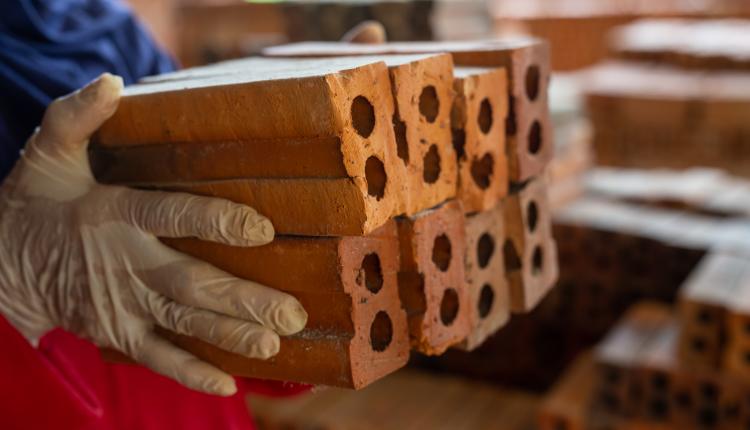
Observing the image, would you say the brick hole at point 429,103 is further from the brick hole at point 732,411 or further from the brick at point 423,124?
the brick hole at point 732,411

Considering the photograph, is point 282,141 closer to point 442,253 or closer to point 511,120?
point 442,253

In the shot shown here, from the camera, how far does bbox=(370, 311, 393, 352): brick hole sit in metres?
1.77

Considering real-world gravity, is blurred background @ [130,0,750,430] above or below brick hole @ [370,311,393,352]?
below

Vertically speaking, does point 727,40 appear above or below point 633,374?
above

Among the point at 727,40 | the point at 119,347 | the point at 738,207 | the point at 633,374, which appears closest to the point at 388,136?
the point at 119,347

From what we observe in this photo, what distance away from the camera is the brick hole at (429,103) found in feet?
5.85

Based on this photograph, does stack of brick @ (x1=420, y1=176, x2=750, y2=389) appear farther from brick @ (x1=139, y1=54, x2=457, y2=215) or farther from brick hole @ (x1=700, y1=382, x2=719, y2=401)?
brick @ (x1=139, y1=54, x2=457, y2=215)

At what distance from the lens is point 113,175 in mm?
1862

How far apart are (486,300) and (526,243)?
0.18 metres

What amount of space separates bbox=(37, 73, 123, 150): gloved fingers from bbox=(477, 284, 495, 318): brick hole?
0.93 m

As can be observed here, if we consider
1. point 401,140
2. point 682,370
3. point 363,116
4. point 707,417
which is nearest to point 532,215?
point 401,140

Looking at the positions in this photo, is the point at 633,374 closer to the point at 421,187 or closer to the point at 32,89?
the point at 421,187

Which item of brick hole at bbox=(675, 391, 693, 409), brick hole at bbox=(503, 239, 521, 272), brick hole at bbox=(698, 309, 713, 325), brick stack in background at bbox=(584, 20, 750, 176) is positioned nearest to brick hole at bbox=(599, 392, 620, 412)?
brick hole at bbox=(675, 391, 693, 409)

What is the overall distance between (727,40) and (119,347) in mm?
4589
